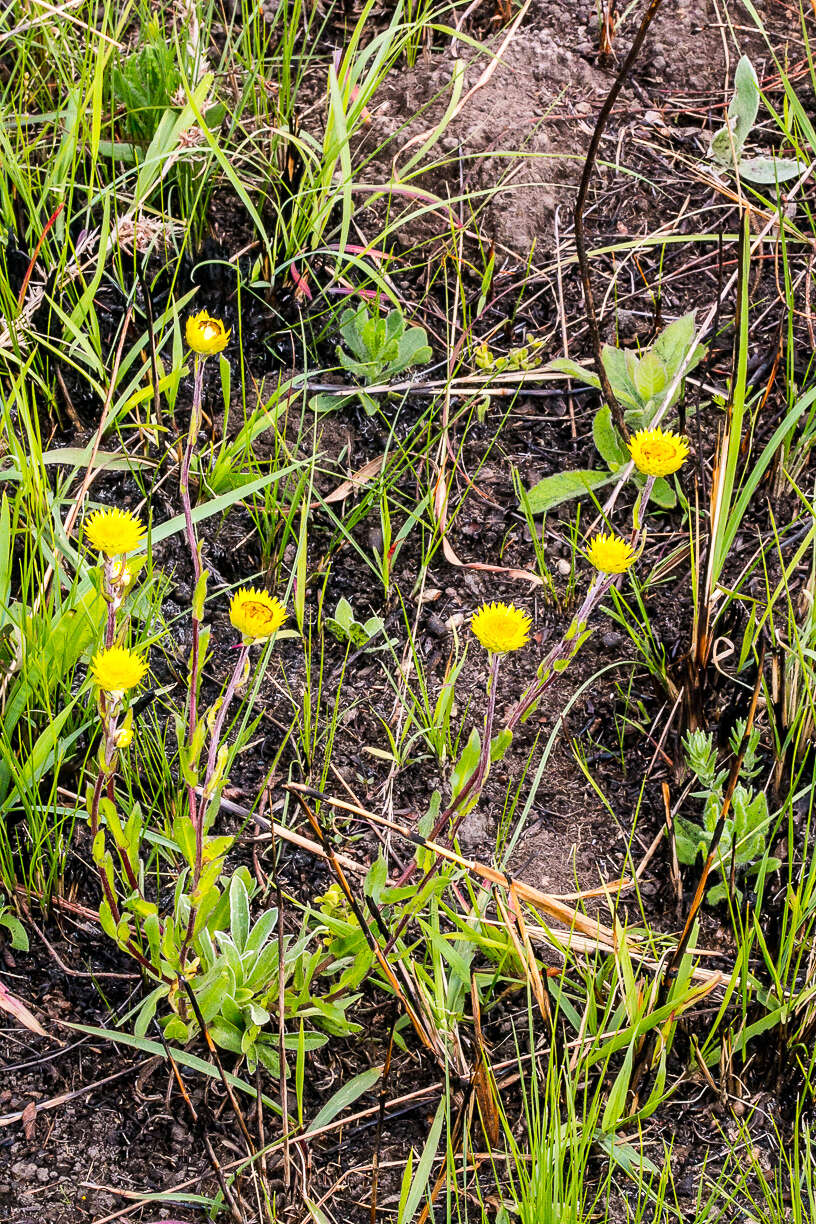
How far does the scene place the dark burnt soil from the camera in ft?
4.88

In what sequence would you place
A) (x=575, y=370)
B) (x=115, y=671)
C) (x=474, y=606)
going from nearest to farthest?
1. (x=115, y=671)
2. (x=474, y=606)
3. (x=575, y=370)

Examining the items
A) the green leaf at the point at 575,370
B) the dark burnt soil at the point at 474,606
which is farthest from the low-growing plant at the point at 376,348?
the green leaf at the point at 575,370

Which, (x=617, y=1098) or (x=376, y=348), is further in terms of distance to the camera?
(x=376, y=348)

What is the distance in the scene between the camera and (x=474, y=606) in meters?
2.04

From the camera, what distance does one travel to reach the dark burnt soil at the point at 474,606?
149cm

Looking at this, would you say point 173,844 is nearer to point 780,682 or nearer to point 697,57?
point 780,682

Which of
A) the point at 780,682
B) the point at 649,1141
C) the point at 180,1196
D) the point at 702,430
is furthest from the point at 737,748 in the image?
the point at 180,1196

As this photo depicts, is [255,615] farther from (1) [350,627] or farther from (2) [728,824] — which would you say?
(2) [728,824]

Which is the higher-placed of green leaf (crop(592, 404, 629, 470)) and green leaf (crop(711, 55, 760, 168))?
green leaf (crop(711, 55, 760, 168))

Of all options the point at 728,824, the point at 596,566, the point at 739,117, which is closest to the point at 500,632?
the point at 596,566

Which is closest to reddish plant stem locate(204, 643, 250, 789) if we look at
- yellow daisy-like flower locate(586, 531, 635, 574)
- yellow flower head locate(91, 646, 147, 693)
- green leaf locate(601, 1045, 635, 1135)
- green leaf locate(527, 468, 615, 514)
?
yellow flower head locate(91, 646, 147, 693)

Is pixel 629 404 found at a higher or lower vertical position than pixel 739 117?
lower

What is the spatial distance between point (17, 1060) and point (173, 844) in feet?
1.17

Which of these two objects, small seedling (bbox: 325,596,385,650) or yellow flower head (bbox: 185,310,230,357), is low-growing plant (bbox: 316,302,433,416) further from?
yellow flower head (bbox: 185,310,230,357)
